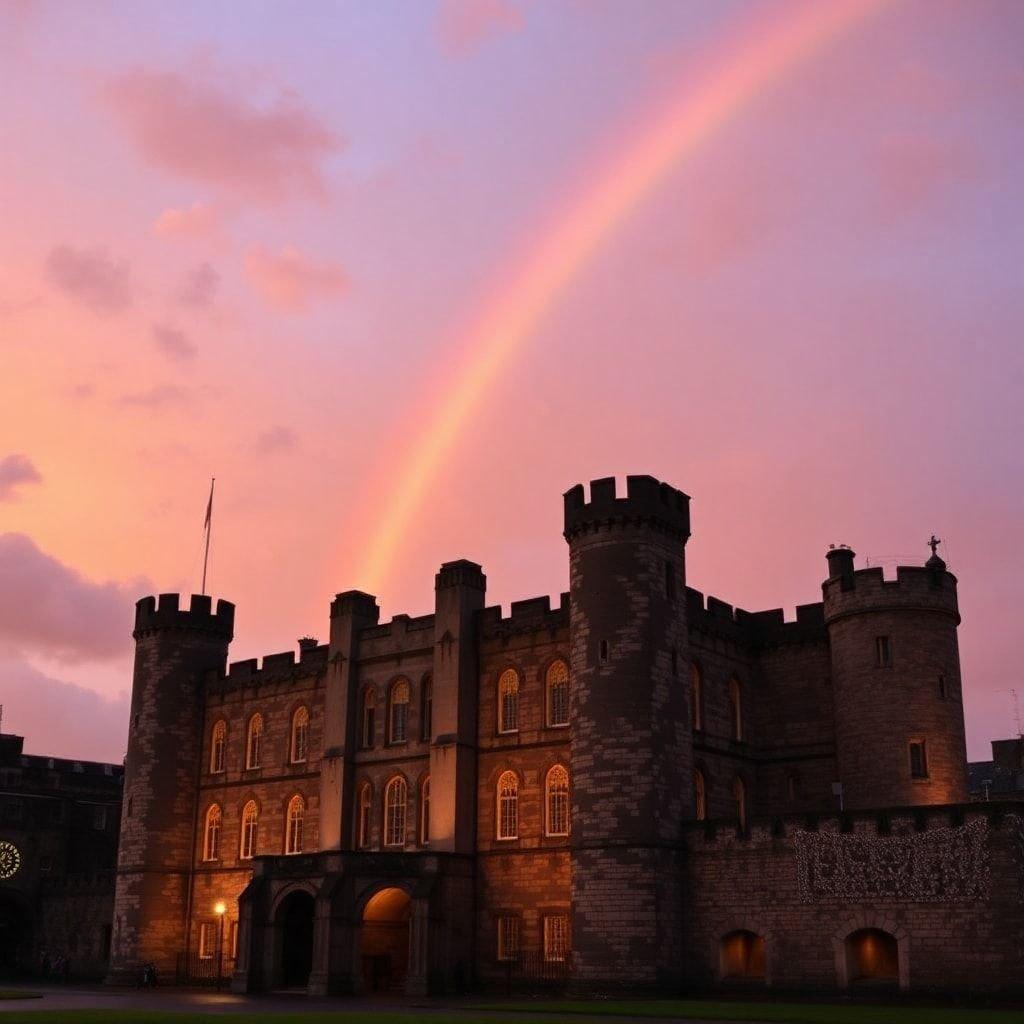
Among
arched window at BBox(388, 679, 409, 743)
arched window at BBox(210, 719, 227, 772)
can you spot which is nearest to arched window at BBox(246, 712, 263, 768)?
arched window at BBox(210, 719, 227, 772)

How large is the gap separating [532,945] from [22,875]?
35.4 m

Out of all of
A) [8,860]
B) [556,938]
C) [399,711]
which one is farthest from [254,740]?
[8,860]

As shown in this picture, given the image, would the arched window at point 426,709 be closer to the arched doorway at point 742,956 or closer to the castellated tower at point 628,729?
→ the castellated tower at point 628,729

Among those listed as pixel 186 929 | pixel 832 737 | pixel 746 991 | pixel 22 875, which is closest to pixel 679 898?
pixel 746 991

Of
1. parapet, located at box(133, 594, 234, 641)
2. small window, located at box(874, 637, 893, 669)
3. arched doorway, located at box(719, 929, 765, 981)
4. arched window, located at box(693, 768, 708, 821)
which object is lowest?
arched doorway, located at box(719, 929, 765, 981)

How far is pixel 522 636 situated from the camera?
46.8 meters

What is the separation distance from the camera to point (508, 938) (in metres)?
44.0

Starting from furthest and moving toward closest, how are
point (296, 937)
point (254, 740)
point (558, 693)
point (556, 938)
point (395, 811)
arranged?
point (254, 740)
point (395, 811)
point (296, 937)
point (558, 693)
point (556, 938)

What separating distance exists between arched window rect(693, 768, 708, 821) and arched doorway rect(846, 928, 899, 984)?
314 inches

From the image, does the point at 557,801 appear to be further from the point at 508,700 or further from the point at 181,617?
the point at 181,617

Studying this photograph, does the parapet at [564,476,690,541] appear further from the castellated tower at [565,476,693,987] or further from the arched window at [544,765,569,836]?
the arched window at [544,765,569,836]

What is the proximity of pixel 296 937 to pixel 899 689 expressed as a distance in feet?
75.3

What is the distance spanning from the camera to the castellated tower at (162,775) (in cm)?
5491

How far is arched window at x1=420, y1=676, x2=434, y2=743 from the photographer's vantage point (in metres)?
48.5
